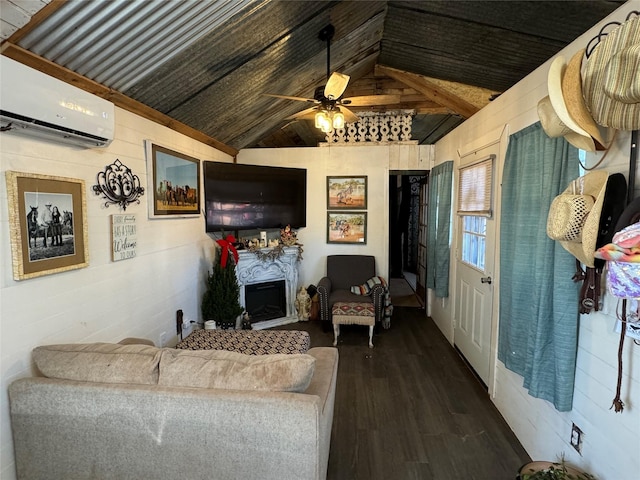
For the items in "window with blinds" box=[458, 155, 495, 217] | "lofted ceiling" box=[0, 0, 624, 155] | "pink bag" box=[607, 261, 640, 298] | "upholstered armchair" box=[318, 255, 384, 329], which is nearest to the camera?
"pink bag" box=[607, 261, 640, 298]

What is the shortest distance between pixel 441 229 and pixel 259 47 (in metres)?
2.83

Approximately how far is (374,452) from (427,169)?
3756 mm

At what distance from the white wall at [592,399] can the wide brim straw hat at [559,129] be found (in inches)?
5.5

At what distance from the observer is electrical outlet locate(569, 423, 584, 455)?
5.27ft

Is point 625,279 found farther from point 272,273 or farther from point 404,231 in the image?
point 404,231

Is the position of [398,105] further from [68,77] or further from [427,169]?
[68,77]

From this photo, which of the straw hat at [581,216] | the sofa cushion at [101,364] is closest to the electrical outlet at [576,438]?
the straw hat at [581,216]

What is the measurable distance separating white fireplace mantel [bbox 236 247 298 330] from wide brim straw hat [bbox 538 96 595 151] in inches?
128

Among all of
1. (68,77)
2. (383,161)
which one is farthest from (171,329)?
(383,161)

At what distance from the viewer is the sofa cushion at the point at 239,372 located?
1.35 metres

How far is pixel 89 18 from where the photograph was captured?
58.0 inches

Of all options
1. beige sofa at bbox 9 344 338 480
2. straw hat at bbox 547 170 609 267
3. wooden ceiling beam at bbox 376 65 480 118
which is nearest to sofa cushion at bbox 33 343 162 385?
beige sofa at bbox 9 344 338 480

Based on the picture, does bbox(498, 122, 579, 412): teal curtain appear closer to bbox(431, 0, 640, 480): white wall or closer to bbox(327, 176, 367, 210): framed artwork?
bbox(431, 0, 640, 480): white wall

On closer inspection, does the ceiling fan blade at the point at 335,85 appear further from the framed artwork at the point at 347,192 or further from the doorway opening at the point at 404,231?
the doorway opening at the point at 404,231
